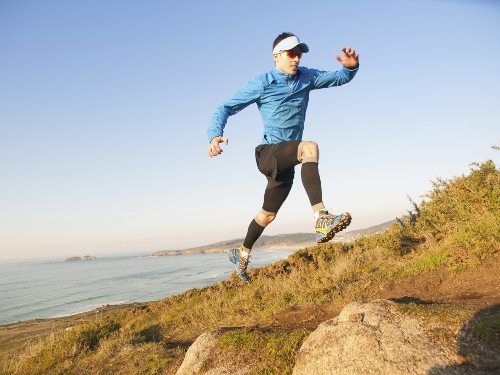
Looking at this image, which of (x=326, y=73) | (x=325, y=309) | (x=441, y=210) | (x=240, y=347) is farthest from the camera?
(x=441, y=210)

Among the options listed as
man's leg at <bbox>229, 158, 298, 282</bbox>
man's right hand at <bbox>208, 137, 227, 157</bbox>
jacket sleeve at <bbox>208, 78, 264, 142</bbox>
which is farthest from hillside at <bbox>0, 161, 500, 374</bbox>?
jacket sleeve at <bbox>208, 78, 264, 142</bbox>

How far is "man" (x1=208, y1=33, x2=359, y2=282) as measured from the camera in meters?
4.39

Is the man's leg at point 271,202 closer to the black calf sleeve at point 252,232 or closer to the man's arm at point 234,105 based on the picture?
the black calf sleeve at point 252,232

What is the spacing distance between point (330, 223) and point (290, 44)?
7.83 ft

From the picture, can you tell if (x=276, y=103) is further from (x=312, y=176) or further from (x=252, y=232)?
(x=252, y=232)

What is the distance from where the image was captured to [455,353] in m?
2.59

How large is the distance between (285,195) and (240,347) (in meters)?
2.04

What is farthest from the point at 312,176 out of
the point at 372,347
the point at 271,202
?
the point at 372,347

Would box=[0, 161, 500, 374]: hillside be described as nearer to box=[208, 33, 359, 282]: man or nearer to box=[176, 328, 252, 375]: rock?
box=[176, 328, 252, 375]: rock

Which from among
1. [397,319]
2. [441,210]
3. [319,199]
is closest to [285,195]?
[319,199]

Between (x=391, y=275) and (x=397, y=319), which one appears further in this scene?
(x=391, y=275)

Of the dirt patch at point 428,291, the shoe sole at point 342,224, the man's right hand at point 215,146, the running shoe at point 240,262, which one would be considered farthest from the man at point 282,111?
the dirt patch at point 428,291

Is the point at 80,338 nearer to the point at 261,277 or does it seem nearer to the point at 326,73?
the point at 261,277

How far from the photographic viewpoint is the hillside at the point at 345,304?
307cm
